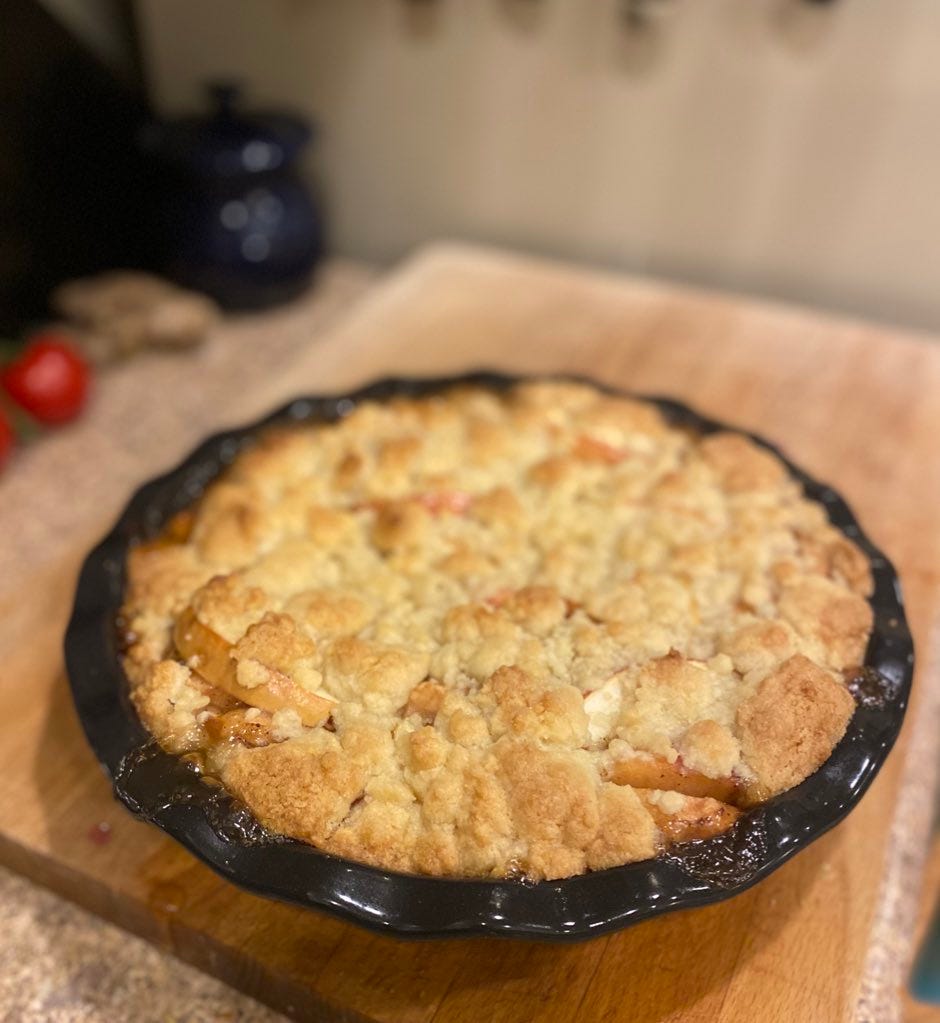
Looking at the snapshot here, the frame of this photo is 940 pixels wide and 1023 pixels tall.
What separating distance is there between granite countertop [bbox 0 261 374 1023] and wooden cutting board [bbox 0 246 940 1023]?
0.02 meters

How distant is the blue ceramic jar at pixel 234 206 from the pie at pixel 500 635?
78 centimetres

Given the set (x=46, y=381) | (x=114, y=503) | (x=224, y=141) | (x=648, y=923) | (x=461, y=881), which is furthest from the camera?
(x=224, y=141)

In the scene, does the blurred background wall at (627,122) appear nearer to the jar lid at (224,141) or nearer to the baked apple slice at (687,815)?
the jar lid at (224,141)

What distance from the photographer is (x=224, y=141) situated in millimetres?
1686

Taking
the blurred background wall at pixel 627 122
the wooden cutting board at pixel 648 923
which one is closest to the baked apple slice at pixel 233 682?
the wooden cutting board at pixel 648 923

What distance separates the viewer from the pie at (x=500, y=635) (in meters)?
0.72

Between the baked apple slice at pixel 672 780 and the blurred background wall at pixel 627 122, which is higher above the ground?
the blurred background wall at pixel 627 122

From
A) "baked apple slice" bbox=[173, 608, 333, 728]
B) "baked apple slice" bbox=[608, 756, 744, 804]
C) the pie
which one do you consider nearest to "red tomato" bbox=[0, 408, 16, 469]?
the pie

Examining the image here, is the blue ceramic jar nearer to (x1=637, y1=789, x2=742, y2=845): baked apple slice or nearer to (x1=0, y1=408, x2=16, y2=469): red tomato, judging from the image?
(x1=0, y1=408, x2=16, y2=469): red tomato

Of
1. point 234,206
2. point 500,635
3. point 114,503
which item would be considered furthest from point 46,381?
point 500,635

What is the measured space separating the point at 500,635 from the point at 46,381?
101cm

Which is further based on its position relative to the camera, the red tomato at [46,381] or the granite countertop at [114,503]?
the red tomato at [46,381]

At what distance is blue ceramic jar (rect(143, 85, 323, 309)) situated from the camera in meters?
1.68

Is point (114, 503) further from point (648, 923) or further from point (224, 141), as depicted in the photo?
point (648, 923)
